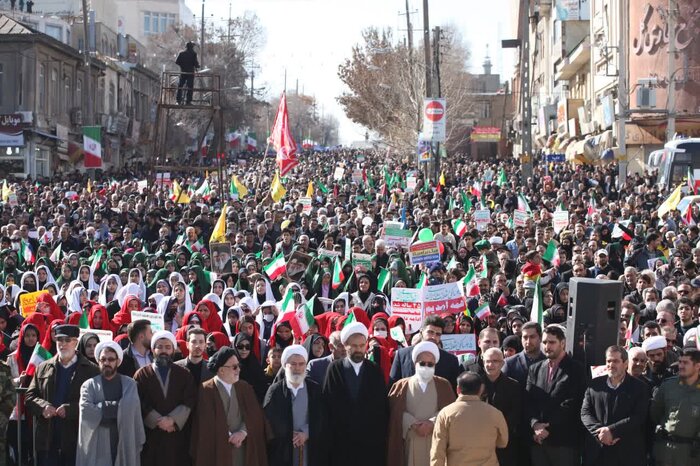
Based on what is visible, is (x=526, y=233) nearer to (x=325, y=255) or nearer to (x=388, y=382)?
(x=325, y=255)

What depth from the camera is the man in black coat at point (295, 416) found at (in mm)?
9117

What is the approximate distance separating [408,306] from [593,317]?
349 centimetres

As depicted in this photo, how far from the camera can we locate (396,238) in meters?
18.3

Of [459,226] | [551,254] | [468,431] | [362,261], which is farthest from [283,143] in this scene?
[468,431]

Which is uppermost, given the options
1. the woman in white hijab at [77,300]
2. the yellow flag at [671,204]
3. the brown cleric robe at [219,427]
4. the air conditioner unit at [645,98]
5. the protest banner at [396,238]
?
the air conditioner unit at [645,98]

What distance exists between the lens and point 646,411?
28.1ft

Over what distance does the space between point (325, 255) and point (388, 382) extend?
6846mm

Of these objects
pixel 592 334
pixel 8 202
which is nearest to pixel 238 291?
pixel 592 334

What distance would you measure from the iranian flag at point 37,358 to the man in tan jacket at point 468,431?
12.8ft

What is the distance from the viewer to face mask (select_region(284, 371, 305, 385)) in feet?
30.0

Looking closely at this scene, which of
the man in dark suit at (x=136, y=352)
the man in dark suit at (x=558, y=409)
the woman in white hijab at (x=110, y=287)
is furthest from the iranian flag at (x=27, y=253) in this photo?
the man in dark suit at (x=558, y=409)

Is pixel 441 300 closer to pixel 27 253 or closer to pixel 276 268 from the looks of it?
pixel 276 268

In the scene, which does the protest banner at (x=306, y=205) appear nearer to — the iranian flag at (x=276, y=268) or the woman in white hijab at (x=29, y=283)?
the iranian flag at (x=276, y=268)

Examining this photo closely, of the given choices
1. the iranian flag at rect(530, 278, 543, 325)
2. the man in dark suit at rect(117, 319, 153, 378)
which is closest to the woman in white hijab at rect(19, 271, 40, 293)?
the man in dark suit at rect(117, 319, 153, 378)
